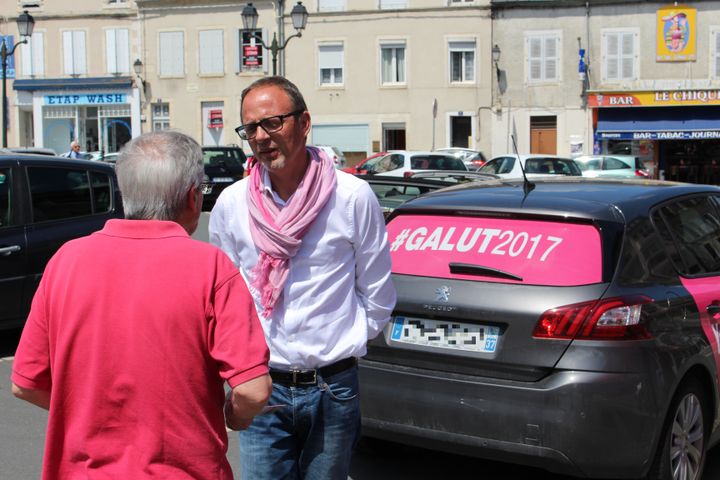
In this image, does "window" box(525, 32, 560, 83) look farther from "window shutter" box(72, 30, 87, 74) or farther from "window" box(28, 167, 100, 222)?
"window" box(28, 167, 100, 222)

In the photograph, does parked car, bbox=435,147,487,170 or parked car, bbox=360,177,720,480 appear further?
parked car, bbox=435,147,487,170

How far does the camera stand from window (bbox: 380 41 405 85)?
37438 mm

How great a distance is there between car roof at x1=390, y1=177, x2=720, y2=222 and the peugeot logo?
495mm

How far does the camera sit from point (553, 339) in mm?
3965

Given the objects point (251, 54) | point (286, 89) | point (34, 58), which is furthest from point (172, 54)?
point (286, 89)

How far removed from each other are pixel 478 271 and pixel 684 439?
122 cm

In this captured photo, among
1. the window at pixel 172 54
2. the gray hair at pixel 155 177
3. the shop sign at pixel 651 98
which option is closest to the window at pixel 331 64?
the window at pixel 172 54

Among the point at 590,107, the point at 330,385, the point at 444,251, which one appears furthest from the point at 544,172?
the point at 330,385

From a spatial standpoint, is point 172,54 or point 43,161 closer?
point 43,161

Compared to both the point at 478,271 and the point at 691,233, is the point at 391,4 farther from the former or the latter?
the point at 478,271

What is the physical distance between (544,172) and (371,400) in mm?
22253

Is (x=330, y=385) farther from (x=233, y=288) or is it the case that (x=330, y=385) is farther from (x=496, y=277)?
(x=496, y=277)

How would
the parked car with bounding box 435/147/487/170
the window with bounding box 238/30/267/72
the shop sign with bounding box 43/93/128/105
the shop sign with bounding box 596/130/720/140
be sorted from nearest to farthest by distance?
the parked car with bounding box 435/147/487/170, the shop sign with bounding box 596/130/720/140, the window with bounding box 238/30/267/72, the shop sign with bounding box 43/93/128/105

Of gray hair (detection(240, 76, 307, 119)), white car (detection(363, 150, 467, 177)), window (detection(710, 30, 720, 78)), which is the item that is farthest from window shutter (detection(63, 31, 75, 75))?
gray hair (detection(240, 76, 307, 119))
